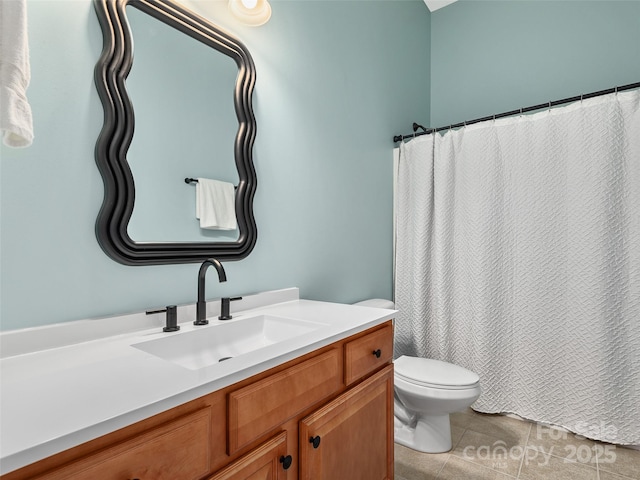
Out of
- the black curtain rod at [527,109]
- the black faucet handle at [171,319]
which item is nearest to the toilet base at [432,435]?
the black faucet handle at [171,319]

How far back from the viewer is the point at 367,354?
3.99 ft

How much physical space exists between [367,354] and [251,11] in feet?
4.59

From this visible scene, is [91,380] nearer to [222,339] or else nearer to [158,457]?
[158,457]

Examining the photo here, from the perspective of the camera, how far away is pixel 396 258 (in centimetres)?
A: 249

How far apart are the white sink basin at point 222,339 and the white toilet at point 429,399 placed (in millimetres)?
853

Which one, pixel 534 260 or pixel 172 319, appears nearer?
pixel 172 319

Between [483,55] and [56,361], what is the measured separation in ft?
10.4

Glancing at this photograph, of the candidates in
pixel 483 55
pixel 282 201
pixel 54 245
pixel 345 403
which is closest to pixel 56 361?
pixel 54 245

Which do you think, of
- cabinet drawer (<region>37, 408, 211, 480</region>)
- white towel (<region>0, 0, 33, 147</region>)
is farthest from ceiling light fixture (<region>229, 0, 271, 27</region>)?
cabinet drawer (<region>37, 408, 211, 480</region>)

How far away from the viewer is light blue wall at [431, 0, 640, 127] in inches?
86.6

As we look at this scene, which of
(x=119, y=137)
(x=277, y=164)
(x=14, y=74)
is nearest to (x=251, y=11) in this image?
(x=277, y=164)

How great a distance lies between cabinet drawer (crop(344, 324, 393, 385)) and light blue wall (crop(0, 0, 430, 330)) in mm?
535

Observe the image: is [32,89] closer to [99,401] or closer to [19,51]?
[19,51]

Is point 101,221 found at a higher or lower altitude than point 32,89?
lower
